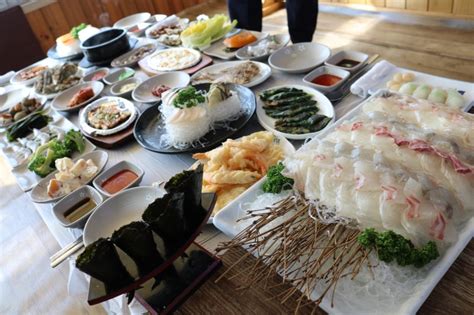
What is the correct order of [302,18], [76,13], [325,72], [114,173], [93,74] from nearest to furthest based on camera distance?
[114,173], [325,72], [93,74], [302,18], [76,13]

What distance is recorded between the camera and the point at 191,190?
42.3 inches

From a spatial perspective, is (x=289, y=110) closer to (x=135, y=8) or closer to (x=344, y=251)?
(x=344, y=251)

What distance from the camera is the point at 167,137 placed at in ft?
6.29

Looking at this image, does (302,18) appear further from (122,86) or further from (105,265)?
(105,265)

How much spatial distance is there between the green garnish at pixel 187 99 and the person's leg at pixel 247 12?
224 centimetres

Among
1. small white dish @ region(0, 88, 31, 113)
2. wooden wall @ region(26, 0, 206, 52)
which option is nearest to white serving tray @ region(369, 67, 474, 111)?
small white dish @ region(0, 88, 31, 113)

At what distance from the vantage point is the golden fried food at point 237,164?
4.80 feet

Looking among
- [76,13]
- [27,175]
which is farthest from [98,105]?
[76,13]

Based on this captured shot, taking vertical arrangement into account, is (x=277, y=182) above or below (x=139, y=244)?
below

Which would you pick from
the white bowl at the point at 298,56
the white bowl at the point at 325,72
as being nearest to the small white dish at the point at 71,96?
the white bowl at the point at 298,56

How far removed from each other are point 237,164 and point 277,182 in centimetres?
29

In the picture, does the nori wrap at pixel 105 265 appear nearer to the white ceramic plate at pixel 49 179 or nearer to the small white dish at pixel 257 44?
the white ceramic plate at pixel 49 179

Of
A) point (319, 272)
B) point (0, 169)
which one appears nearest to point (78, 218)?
point (319, 272)

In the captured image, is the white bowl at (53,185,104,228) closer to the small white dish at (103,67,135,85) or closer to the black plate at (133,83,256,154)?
the black plate at (133,83,256,154)
